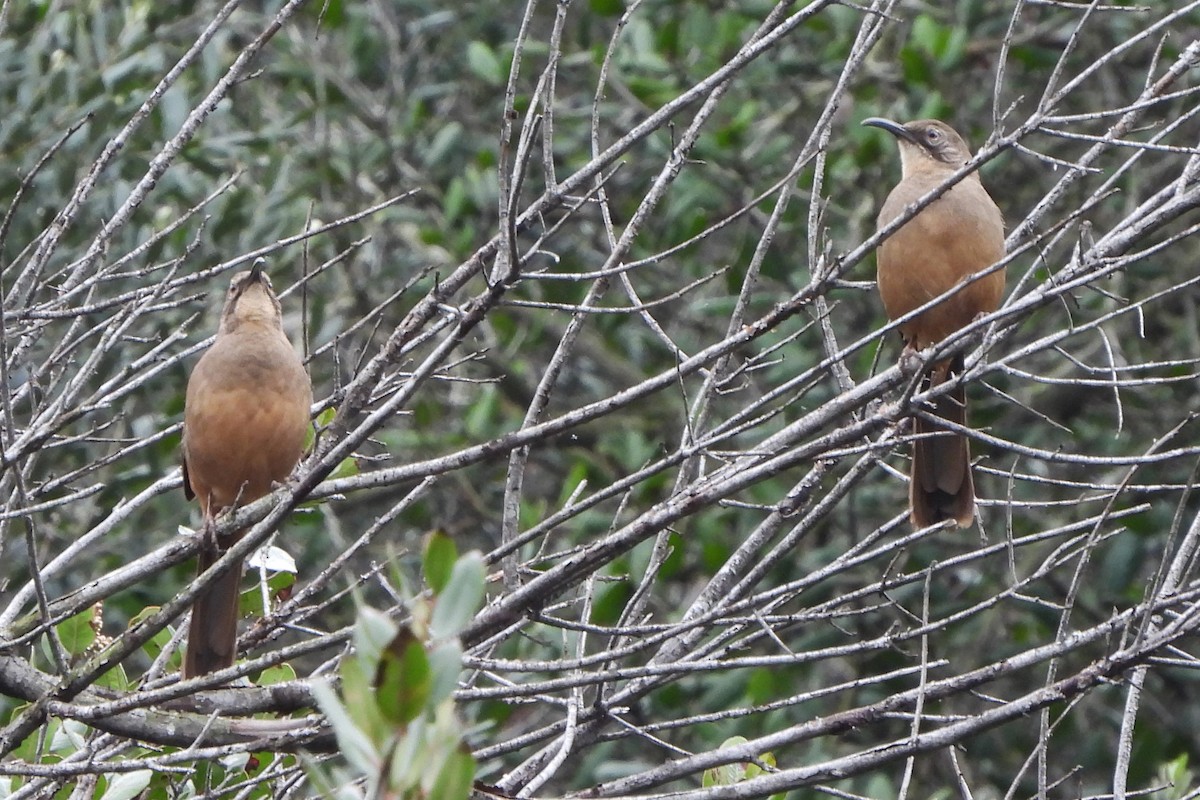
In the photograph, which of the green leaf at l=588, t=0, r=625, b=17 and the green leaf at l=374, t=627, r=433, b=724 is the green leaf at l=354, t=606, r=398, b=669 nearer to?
the green leaf at l=374, t=627, r=433, b=724

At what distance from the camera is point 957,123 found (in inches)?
305

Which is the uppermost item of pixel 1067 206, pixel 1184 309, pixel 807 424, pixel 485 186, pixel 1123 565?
pixel 807 424

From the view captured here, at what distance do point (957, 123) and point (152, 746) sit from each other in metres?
5.43

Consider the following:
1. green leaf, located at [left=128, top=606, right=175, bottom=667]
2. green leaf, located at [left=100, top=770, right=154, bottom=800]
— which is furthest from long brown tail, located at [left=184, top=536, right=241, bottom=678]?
green leaf, located at [left=100, top=770, right=154, bottom=800]

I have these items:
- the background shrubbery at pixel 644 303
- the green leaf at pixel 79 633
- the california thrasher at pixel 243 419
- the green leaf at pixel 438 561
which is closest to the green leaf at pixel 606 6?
the background shrubbery at pixel 644 303

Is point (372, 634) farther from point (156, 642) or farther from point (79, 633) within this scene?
point (156, 642)

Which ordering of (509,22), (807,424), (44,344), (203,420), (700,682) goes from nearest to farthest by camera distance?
(807,424) < (203,420) < (44,344) < (700,682) < (509,22)

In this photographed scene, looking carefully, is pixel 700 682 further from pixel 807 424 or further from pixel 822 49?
pixel 807 424

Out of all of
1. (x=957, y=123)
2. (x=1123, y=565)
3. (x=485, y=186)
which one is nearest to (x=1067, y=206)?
(x=957, y=123)

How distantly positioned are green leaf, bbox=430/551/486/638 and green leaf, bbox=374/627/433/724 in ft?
0.22

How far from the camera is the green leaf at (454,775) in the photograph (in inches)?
69.3

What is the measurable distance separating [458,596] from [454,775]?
20 cm

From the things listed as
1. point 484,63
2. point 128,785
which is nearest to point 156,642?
point 128,785

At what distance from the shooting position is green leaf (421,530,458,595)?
5.97 ft
